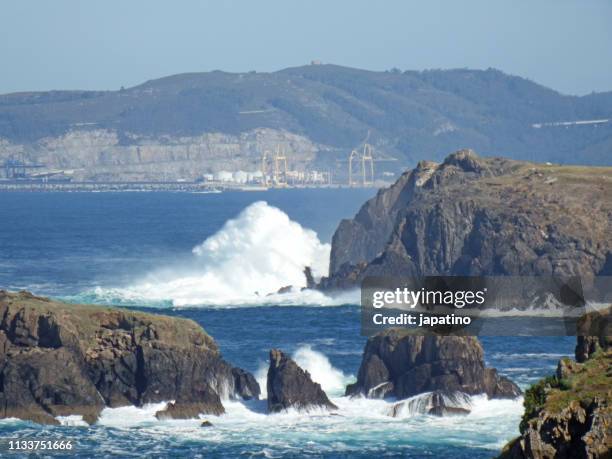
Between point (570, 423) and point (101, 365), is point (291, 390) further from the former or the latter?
point (570, 423)

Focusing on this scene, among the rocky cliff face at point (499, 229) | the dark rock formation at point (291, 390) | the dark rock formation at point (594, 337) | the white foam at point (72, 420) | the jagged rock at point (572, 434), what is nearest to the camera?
the jagged rock at point (572, 434)

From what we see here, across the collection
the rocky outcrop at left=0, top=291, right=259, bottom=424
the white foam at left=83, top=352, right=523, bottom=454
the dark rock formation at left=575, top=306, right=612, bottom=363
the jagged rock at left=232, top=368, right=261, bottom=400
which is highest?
the dark rock formation at left=575, top=306, right=612, bottom=363

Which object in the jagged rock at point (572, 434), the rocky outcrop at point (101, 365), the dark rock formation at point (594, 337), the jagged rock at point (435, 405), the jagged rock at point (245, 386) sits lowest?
the jagged rock at point (435, 405)

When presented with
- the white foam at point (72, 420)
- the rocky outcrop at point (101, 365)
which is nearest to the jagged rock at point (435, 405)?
the rocky outcrop at point (101, 365)

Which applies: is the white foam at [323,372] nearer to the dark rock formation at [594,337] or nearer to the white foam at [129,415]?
the white foam at [129,415]

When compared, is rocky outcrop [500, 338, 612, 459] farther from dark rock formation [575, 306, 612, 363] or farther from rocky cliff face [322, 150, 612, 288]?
rocky cliff face [322, 150, 612, 288]

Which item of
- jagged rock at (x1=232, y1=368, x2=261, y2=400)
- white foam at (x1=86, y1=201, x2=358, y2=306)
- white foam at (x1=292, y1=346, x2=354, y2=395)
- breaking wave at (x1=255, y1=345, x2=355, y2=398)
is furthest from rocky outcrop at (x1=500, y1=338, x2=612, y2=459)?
white foam at (x1=86, y1=201, x2=358, y2=306)

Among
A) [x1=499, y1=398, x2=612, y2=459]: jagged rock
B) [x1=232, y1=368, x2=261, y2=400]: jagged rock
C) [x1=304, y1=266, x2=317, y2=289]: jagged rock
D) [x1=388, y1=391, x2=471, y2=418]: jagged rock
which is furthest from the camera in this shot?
[x1=304, y1=266, x2=317, y2=289]: jagged rock
